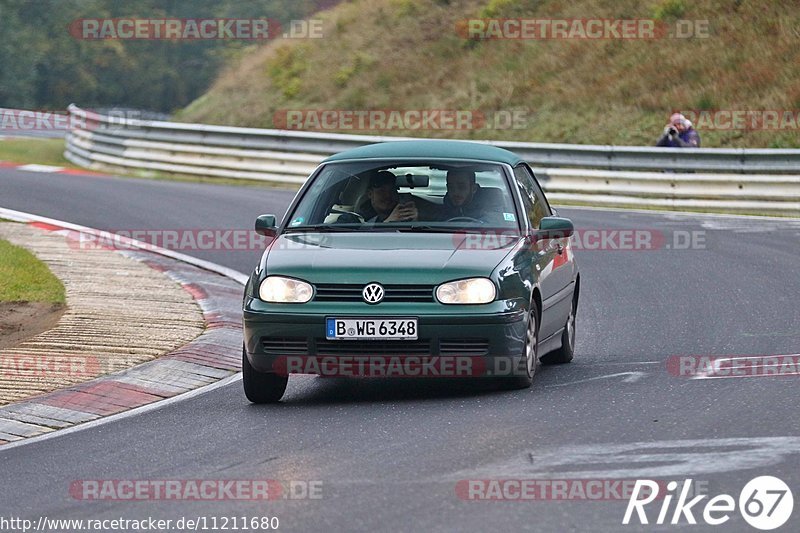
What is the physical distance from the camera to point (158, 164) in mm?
29094

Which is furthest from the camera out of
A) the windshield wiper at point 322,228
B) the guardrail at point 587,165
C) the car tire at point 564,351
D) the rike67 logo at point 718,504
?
the guardrail at point 587,165

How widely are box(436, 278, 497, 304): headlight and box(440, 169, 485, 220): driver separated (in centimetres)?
109

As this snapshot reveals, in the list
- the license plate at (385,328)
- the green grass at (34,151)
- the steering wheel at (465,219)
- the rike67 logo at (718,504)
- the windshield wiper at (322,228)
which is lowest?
the green grass at (34,151)

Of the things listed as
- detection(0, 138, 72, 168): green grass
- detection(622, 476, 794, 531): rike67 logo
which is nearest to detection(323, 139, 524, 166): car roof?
detection(622, 476, 794, 531): rike67 logo

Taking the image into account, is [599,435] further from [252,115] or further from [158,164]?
[252,115]

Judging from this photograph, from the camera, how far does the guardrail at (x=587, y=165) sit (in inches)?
890

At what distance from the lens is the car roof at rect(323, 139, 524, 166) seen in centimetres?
987

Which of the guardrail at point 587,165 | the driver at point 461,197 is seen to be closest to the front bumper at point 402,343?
the driver at point 461,197

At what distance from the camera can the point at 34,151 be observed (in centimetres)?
3553

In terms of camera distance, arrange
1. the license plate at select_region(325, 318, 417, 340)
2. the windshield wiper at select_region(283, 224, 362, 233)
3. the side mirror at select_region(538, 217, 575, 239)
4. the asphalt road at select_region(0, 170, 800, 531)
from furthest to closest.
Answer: the side mirror at select_region(538, 217, 575, 239) < the windshield wiper at select_region(283, 224, 362, 233) < the license plate at select_region(325, 318, 417, 340) < the asphalt road at select_region(0, 170, 800, 531)

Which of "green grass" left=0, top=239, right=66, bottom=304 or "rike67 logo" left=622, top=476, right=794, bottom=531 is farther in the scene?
"green grass" left=0, top=239, right=66, bottom=304

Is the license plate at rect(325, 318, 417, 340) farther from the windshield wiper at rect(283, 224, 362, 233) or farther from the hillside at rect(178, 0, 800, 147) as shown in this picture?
the hillside at rect(178, 0, 800, 147)

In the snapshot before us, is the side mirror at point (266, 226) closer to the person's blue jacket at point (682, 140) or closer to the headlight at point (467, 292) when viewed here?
the headlight at point (467, 292)

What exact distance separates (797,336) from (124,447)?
5.67m
